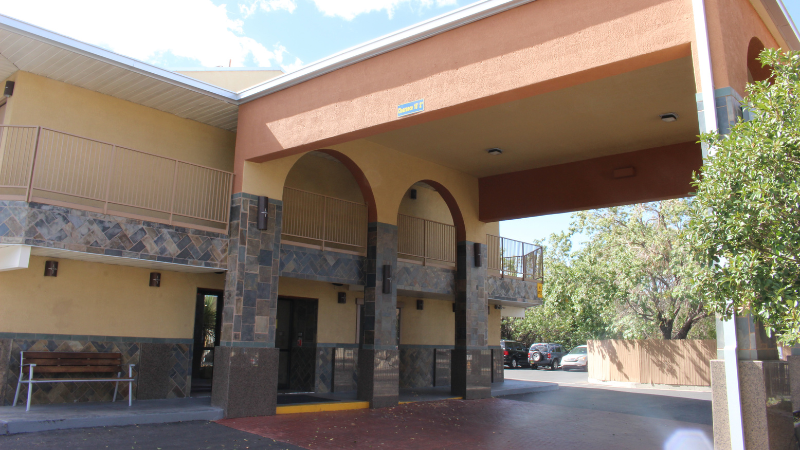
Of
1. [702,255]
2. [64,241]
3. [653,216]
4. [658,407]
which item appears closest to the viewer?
[702,255]

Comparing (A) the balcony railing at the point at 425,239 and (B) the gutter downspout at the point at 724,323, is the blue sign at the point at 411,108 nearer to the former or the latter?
(B) the gutter downspout at the point at 724,323

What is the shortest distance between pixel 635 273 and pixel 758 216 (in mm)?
16291

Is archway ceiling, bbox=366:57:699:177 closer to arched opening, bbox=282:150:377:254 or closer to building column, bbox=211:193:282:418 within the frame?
arched opening, bbox=282:150:377:254

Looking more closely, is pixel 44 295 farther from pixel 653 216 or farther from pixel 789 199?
pixel 653 216

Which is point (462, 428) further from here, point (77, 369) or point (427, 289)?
point (77, 369)

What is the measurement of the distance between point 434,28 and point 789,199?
504cm

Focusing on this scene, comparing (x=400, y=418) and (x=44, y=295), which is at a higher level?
(x=44, y=295)

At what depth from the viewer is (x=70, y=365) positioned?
920cm

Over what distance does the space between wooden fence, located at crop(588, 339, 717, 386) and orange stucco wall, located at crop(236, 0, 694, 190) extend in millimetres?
15461

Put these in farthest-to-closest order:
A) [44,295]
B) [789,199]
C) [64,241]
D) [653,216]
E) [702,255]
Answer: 1. [653,216]
2. [44,295]
3. [64,241]
4. [702,255]
5. [789,199]

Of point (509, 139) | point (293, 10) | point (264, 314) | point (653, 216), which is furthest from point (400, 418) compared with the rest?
point (653, 216)

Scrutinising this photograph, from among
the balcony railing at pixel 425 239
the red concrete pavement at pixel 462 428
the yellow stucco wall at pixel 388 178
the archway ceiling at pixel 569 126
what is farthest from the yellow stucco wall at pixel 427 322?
the archway ceiling at pixel 569 126

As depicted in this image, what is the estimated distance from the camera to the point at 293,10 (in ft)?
41.9

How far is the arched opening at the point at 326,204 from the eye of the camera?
1251 centimetres
